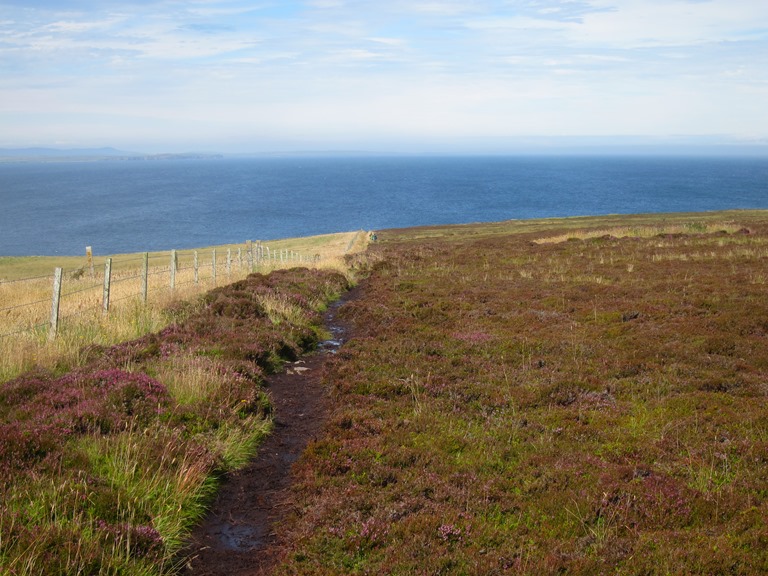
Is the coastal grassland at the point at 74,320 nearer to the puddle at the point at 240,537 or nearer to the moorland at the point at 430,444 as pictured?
the moorland at the point at 430,444

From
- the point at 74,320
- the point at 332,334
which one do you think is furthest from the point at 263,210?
the point at 74,320

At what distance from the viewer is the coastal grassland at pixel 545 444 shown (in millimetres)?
6164

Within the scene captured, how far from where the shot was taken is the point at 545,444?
888cm

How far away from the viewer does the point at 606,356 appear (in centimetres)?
1354

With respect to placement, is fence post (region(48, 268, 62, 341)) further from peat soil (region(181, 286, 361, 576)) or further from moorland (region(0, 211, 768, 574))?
peat soil (region(181, 286, 361, 576))

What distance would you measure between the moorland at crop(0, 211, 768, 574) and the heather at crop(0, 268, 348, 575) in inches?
1.2

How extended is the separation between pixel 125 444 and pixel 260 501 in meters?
1.78

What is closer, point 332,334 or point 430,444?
point 430,444

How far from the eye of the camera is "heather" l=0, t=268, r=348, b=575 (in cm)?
568

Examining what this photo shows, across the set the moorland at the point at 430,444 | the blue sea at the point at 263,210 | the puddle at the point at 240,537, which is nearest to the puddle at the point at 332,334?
the moorland at the point at 430,444

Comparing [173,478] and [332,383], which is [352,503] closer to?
[173,478]

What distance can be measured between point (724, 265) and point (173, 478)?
25801mm

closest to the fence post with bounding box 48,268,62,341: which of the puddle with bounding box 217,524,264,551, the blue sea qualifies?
the puddle with bounding box 217,524,264,551

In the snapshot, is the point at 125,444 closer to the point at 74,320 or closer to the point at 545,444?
the point at 545,444
